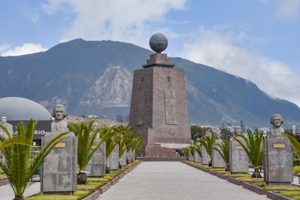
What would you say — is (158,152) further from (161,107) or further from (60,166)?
(60,166)

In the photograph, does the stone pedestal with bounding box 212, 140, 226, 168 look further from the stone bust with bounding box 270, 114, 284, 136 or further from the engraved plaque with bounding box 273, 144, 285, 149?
the stone bust with bounding box 270, 114, 284, 136

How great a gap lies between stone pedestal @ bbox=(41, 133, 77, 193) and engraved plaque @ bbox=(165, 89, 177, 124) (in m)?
60.7

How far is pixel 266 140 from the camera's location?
69.4 feet

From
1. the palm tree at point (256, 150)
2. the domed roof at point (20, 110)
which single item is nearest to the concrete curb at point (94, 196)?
the palm tree at point (256, 150)

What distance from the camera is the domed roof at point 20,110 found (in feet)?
289

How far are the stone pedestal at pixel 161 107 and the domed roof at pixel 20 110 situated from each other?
56.7ft

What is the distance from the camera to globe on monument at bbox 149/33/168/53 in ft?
269

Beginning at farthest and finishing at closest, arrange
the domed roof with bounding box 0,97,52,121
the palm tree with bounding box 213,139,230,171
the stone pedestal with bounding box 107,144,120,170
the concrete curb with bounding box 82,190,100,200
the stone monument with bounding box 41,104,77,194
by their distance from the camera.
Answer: the domed roof with bounding box 0,97,52,121 < the palm tree with bounding box 213,139,230,171 < the stone pedestal with bounding box 107,144,120,170 < the stone monument with bounding box 41,104,77,194 < the concrete curb with bounding box 82,190,100,200

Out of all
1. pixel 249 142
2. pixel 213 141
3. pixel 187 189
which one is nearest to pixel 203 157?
pixel 213 141

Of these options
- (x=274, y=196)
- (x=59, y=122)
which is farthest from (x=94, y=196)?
(x=274, y=196)

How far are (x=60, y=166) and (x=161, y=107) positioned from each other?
6058 centimetres

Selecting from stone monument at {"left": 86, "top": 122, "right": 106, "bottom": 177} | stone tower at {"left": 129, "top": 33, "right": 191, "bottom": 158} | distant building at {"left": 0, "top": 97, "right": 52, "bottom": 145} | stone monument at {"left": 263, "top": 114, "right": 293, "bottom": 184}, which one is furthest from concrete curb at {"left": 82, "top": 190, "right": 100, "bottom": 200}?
distant building at {"left": 0, "top": 97, "right": 52, "bottom": 145}

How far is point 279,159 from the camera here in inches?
827

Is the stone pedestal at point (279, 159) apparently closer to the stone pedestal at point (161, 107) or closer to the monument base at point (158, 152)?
the monument base at point (158, 152)
